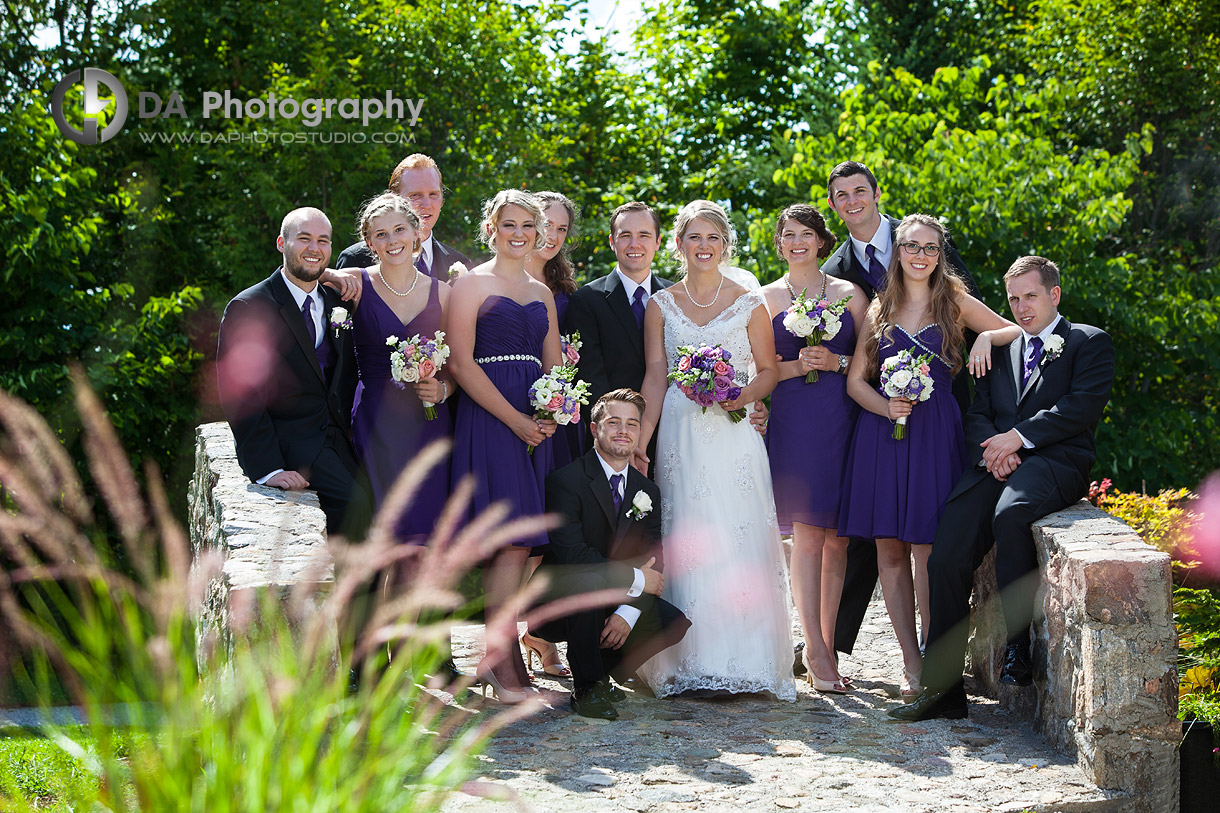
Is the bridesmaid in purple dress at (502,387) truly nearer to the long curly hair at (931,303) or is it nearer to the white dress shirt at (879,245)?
the long curly hair at (931,303)

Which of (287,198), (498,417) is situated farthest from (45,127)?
(498,417)

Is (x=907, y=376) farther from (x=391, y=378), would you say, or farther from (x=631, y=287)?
(x=391, y=378)

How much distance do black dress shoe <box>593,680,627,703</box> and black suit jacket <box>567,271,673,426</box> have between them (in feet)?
4.98

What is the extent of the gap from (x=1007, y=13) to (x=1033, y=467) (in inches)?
617

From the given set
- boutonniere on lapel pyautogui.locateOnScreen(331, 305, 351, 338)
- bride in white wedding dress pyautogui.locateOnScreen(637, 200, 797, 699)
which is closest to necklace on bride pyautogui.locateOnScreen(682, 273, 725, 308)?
bride in white wedding dress pyautogui.locateOnScreen(637, 200, 797, 699)

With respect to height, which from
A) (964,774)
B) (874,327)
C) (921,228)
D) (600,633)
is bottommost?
(964,774)

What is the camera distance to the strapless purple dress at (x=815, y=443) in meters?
6.50

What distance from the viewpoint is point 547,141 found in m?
16.2

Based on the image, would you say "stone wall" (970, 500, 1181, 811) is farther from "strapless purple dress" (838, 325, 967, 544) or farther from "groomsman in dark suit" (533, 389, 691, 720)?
"groomsman in dark suit" (533, 389, 691, 720)

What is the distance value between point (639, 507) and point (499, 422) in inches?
32.0

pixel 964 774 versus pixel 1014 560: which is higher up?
pixel 1014 560

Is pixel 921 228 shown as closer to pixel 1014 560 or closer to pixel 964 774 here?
pixel 1014 560

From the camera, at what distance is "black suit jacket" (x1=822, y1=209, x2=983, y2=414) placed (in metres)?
6.59

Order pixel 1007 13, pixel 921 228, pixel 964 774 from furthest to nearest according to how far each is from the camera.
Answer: pixel 1007 13
pixel 921 228
pixel 964 774
